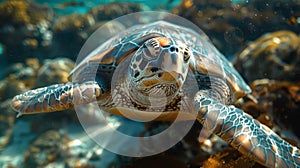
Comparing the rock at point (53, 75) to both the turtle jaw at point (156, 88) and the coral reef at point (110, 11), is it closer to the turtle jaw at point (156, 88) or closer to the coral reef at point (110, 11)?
the turtle jaw at point (156, 88)

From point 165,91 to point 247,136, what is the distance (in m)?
0.82

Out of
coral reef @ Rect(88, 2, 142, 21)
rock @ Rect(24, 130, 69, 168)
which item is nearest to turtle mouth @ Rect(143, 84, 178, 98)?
rock @ Rect(24, 130, 69, 168)

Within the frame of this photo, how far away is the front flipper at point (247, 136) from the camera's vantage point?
186 cm

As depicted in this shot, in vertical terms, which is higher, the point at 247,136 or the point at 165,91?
the point at 165,91

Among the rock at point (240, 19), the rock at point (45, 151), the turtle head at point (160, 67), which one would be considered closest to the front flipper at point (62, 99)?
the turtle head at point (160, 67)

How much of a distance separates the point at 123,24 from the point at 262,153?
24.4ft

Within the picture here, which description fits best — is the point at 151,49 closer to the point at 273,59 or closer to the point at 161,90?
the point at 161,90

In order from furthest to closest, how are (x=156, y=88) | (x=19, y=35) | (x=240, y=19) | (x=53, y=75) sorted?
(x=19, y=35) < (x=240, y=19) < (x=53, y=75) < (x=156, y=88)

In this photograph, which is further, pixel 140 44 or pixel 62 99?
pixel 140 44

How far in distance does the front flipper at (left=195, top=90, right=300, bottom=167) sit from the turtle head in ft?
1.38

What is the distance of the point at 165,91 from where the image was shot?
2.22 m

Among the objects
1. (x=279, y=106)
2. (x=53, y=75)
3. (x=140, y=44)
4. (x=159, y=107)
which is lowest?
(x=279, y=106)

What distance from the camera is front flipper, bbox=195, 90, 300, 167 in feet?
6.09

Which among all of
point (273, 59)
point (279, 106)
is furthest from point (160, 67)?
point (273, 59)
